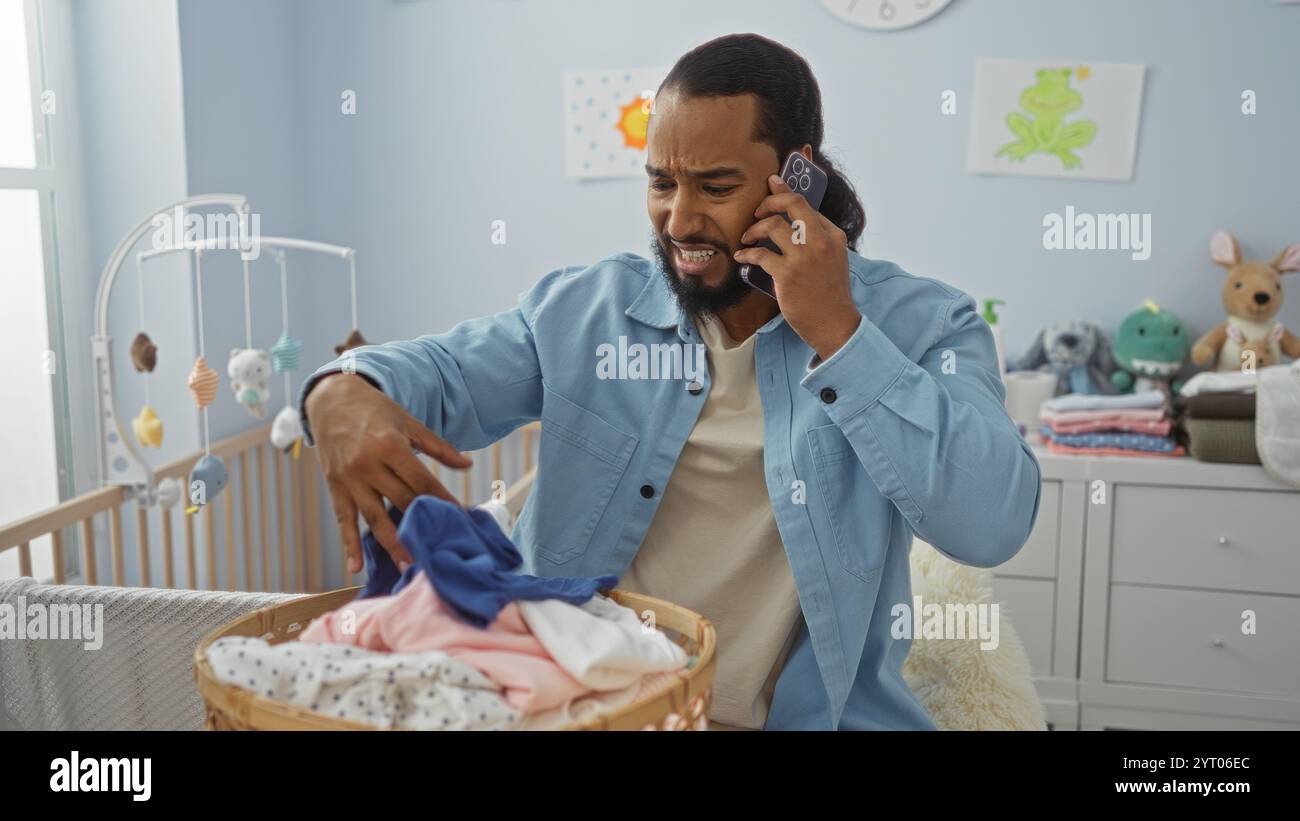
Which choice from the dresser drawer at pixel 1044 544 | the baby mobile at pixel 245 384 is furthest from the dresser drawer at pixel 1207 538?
the baby mobile at pixel 245 384

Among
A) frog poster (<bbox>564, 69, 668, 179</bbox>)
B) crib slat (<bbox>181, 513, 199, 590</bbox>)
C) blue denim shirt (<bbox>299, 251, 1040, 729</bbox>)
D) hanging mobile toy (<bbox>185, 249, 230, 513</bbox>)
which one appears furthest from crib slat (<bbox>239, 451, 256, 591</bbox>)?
blue denim shirt (<bbox>299, 251, 1040, 729</bbox>)

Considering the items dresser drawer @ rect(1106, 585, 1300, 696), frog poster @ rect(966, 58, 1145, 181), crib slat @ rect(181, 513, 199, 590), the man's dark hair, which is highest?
frog poster @ rect(966, 58, 1145, 181)

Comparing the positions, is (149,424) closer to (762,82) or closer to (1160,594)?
(762,82)

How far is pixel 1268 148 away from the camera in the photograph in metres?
2.49

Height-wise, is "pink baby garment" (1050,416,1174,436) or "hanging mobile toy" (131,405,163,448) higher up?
"hanging mobile toy" (131,405,163,448)

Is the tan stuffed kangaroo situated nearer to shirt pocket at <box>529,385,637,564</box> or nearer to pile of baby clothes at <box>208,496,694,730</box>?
shirt pocket at <box>529,385,637,564</box>

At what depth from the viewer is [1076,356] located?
A: 254 cm

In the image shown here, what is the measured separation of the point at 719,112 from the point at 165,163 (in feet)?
5.23

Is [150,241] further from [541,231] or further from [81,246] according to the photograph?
[541,231]

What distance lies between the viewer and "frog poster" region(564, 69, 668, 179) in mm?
2678

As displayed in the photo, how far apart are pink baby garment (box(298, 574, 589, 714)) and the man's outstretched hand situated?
9cm
